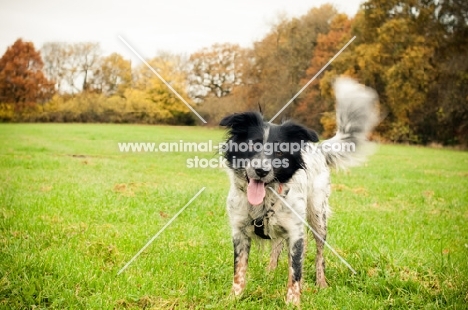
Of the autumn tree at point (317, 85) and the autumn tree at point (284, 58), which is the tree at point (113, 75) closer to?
the autumn tree at point (284, 58)

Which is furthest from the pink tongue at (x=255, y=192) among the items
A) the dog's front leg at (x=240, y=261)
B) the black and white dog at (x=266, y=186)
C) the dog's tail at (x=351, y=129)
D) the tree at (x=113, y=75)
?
the tree at (x=113, y=75)

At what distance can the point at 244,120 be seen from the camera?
15.0 feet

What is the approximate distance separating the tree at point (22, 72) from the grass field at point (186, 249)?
14.5 metres

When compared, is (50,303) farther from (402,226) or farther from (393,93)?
(393,93)

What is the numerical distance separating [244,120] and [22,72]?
78.6ft

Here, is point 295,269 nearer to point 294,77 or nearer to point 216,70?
point 216,70

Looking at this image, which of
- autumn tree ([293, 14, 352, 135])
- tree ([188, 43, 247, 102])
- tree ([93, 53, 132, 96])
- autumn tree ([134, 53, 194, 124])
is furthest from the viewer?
autumn tree ([293, 14, 352, 135])

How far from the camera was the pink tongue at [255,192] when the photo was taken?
4195 mm

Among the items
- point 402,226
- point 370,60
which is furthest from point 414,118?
point 402,226

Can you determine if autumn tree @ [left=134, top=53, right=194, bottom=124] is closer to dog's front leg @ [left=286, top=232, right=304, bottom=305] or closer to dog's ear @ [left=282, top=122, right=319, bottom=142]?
dog's ear @ [left=282, top=122, right=319, bottom=142]

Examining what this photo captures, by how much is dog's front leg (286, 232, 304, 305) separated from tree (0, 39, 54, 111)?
2286 cm

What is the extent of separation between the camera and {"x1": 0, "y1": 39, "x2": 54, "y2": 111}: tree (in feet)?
76.9

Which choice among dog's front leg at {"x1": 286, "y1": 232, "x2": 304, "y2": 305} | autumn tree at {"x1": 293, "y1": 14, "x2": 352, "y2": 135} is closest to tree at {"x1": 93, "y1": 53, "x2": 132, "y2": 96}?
dog's front leg at {"x1": 286, "y1": 232, "x2": 304, "y2": 305}

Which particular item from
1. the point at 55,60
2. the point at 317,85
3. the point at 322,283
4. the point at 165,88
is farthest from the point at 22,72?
the point at 317,85
